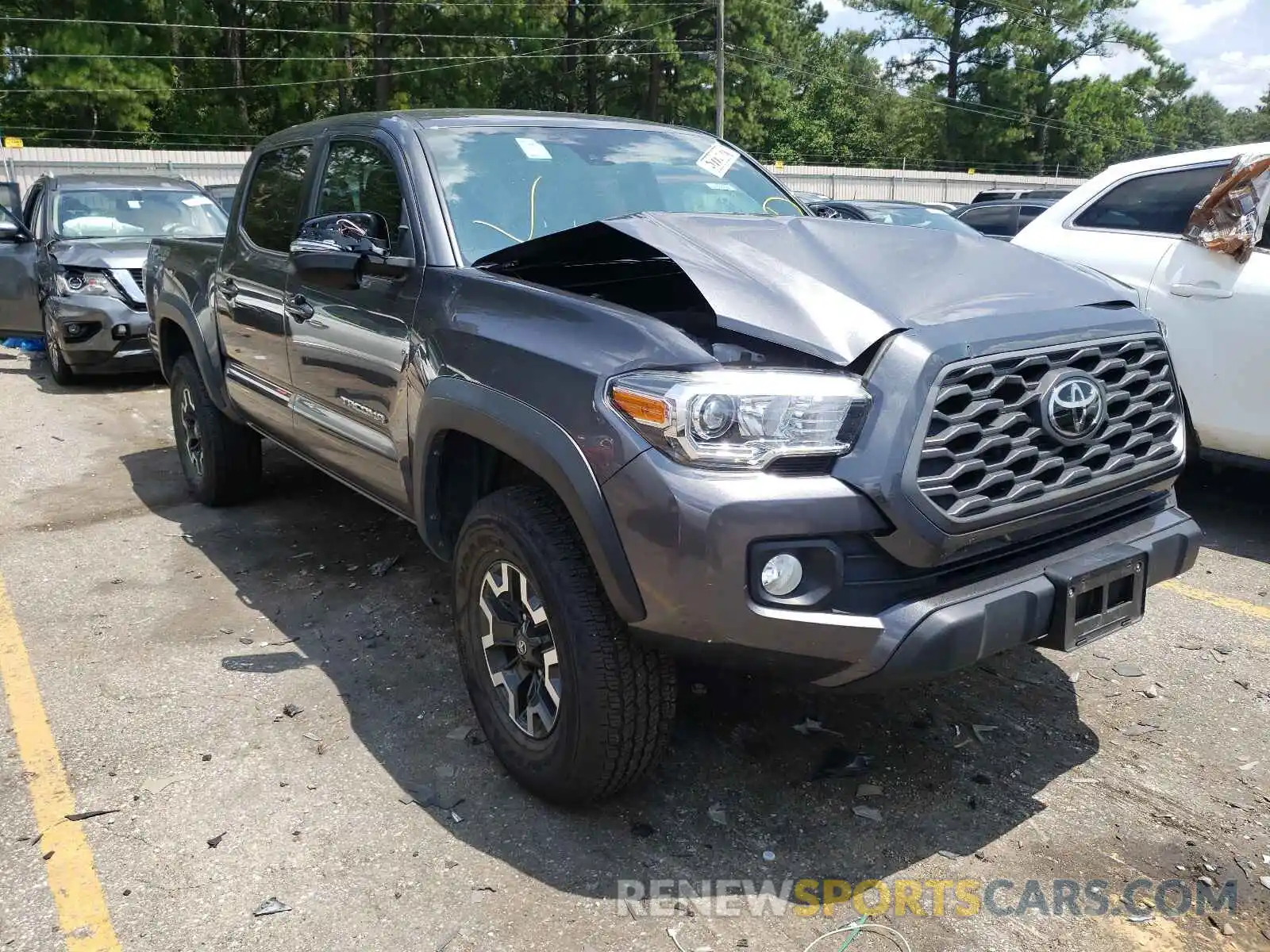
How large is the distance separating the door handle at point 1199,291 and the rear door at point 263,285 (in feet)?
13.1

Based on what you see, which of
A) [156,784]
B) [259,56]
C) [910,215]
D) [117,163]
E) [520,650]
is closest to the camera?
[520,650]

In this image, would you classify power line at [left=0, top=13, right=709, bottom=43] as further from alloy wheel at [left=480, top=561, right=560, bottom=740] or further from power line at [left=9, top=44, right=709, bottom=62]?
alloy wheel at [left=480, top=561, right=560, bottom=740]

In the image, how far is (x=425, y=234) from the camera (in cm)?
343

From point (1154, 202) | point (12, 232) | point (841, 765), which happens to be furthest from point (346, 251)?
point (12, 232)

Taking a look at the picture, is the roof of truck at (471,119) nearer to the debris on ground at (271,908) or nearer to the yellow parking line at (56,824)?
the yellow parking line at (56,824)

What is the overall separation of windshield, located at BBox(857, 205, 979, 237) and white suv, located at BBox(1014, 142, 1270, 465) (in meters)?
4.99

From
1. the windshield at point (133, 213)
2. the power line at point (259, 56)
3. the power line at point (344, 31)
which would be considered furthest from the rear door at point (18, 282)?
the power line at point (344, 31)

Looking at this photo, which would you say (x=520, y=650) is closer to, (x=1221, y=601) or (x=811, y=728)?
(x=811, y=728)

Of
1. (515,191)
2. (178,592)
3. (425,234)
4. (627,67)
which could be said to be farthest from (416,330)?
(627,67)

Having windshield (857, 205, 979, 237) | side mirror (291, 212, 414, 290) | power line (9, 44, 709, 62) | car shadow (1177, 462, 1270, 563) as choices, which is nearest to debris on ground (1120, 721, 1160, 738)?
car shadow (1177, 462, 1270, 563)

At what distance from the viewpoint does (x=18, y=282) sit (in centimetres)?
980

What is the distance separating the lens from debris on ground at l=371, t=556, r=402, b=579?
189 inches

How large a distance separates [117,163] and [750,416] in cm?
2829

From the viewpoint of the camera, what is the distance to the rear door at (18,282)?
9461 millimetres
